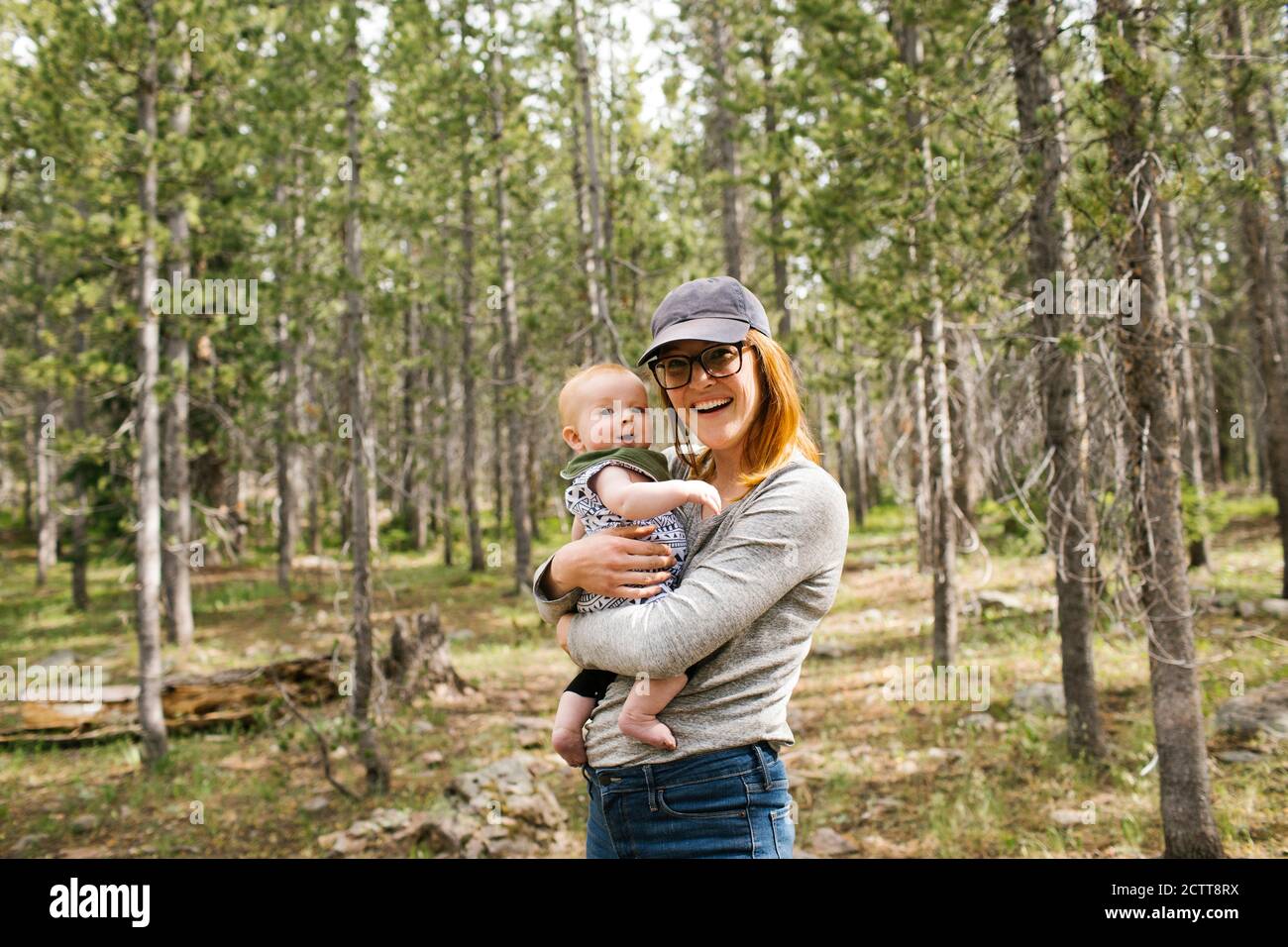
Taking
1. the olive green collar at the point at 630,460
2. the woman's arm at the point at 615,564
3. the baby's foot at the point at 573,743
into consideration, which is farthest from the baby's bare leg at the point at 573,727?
the olive green collar at the point at 630,460

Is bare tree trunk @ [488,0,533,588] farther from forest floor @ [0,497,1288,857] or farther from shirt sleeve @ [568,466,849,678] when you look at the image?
shirt sleeve @ [568,466,849,678]

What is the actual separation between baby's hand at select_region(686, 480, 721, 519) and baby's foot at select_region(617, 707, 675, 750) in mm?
513

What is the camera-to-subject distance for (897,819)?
6.94 metres

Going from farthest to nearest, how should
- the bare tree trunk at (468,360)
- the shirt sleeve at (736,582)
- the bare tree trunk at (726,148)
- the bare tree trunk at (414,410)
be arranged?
the bare tree trunk at (414,410) < the bare tree trunk at (468,360) < the bare tree trunk at (726,148) < the shirt sleeve at (736,582)

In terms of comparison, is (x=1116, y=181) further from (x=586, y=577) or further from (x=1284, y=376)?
(x=1284, y=376)

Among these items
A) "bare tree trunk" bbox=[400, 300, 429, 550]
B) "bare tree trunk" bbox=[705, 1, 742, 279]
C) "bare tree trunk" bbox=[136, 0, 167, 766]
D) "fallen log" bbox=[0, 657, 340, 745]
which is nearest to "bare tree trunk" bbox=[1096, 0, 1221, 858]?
"bare tree trunk" bbox=[705, 1, 742, 279]

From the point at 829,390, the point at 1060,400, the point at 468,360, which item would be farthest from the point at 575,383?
the point at 468,360

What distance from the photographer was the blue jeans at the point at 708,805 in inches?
80.1

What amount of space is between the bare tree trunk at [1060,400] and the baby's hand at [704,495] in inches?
201

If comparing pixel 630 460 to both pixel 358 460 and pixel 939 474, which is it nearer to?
pixel 358 460

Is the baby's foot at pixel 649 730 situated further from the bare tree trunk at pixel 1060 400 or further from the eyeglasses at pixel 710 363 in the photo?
the bare tree trunk at pixel 1060 400

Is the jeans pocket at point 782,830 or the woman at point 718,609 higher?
the woman at point 718,609

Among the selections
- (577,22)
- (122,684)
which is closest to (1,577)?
(122,684)
